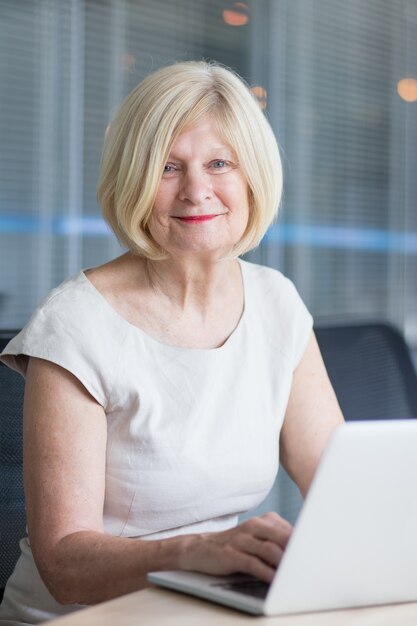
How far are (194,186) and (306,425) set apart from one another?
437mm

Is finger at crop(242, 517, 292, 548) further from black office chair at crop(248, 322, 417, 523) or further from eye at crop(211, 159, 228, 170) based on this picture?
black office chair at crop(248, 322, 417, 523)

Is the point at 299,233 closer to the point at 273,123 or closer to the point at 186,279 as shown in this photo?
the point at 273,123

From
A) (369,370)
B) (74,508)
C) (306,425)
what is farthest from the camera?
(369,370)

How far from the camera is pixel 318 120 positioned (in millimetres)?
3752

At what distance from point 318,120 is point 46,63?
3.96 ft

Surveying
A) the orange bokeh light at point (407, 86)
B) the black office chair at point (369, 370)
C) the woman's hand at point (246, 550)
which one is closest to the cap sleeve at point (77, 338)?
the woman's hand at point (246, 550)

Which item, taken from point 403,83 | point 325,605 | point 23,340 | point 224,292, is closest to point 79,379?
point 23,340

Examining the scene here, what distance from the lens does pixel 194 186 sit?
1447mm

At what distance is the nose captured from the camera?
145cm

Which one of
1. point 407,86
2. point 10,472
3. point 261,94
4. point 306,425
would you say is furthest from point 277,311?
point 407,86

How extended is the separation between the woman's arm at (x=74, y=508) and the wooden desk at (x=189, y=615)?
9 centimetres

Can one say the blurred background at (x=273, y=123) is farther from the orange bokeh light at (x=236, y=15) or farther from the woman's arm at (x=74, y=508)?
the woman's arm at (x=74, y=508)

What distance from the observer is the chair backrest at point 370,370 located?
2027 mm

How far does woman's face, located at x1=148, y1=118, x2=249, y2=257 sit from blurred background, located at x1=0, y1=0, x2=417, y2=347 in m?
0.69
